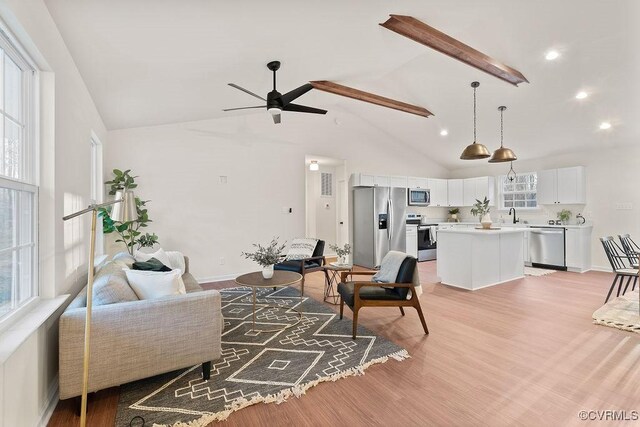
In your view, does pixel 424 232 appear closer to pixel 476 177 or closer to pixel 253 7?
pixel 476 177

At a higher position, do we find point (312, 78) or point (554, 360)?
point (312, 78)

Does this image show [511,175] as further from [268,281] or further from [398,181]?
[268,281]

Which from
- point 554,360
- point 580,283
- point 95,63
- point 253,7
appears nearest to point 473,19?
point 253,7

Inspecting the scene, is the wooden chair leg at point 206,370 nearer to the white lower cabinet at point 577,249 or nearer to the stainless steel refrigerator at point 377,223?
the stainless steel refrigerator at point 377,223

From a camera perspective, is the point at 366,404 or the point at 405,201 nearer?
the point at 366,404

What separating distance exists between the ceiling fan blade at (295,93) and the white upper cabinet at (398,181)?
161 inches

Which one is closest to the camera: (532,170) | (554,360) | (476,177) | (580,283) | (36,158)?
(36,158)

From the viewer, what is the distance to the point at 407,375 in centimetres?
220

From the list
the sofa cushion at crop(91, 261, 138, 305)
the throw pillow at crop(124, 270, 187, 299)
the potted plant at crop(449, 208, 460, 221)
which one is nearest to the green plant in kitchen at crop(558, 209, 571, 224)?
the potted plant at crop(449, 208, 460, 221)

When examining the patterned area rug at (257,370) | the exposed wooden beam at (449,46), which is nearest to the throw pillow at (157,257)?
the patterned area rug at (257,370)

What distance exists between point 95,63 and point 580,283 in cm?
687

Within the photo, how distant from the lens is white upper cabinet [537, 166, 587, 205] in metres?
5.83

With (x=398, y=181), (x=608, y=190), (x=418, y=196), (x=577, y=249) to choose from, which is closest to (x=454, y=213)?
(x=418, y=196)

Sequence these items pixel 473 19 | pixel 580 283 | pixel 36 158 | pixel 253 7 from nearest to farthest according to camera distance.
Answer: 1. pixel 36 158
2. pixel 253 7
3. pixel 473 19
4. pixel 580 283
